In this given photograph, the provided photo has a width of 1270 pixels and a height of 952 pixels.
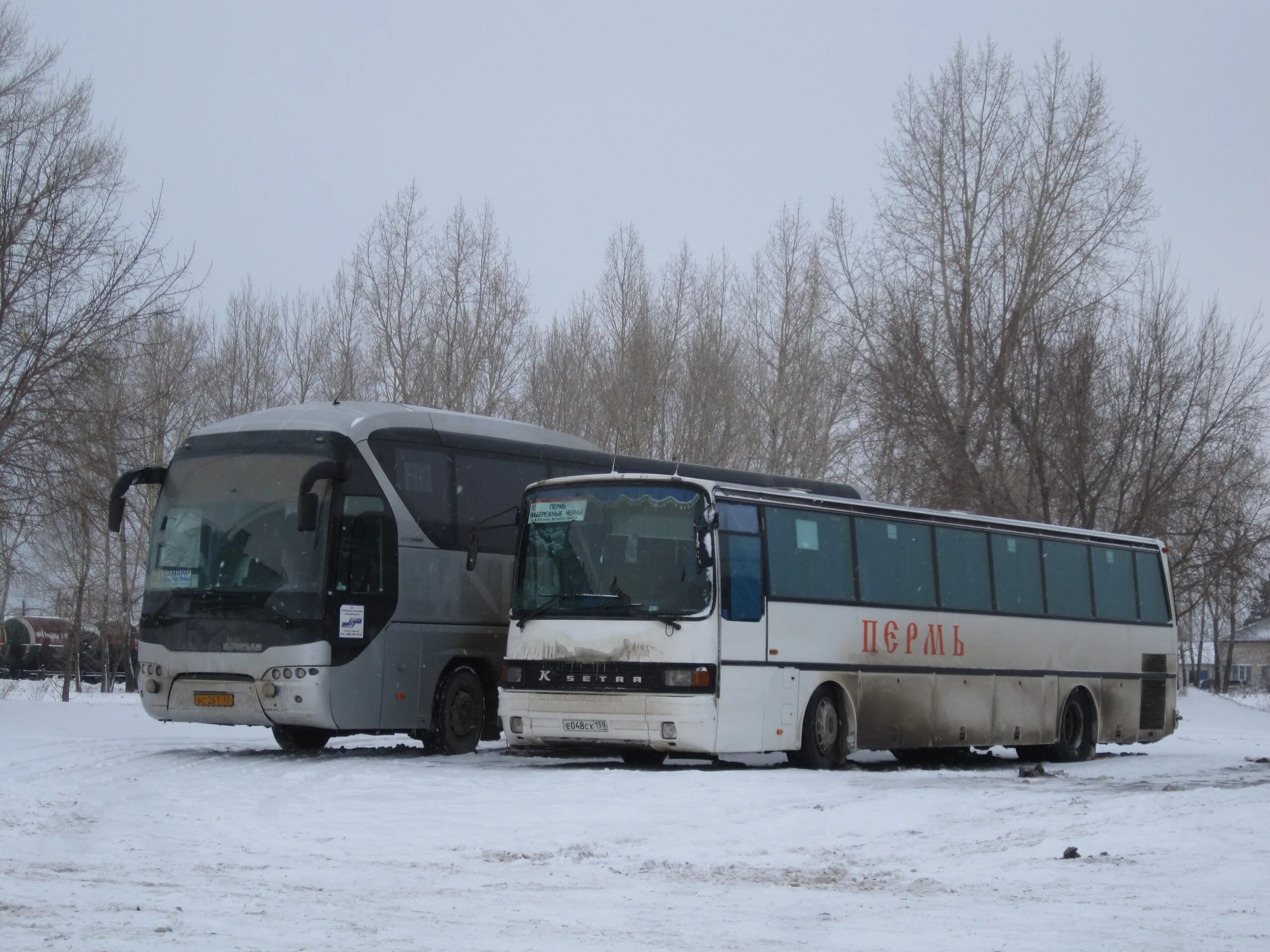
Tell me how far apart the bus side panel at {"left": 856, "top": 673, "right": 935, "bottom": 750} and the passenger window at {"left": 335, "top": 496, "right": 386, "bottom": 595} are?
535cm

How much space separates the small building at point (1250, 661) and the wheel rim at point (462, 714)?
94321 millimetres

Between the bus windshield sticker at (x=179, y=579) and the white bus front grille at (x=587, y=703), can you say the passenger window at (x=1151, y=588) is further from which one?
the bus windshield sticker at (x=179, y=579)

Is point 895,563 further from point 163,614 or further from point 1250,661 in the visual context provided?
point 1250,661

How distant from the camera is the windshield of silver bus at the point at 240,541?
55.0 ft

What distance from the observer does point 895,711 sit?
18.5m

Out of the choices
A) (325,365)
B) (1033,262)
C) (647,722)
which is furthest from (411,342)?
(647,722)

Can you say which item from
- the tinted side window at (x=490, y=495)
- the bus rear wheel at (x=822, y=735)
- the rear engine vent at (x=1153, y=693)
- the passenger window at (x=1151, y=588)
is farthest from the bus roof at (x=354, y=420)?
the rear engine vent at (x=1153, y=693)

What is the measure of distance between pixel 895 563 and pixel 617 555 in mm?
4104

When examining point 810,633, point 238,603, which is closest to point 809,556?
point 810,633

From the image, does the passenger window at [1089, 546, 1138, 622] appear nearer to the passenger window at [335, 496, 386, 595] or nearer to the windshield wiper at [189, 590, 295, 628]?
the passenger window at [335, 496, 386, 595]

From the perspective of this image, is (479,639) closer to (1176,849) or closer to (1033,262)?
(1176,849)

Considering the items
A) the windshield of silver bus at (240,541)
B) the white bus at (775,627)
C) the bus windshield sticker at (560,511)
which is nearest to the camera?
the white bus at (775,627)

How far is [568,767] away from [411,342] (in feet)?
113

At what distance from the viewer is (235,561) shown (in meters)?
17.0
